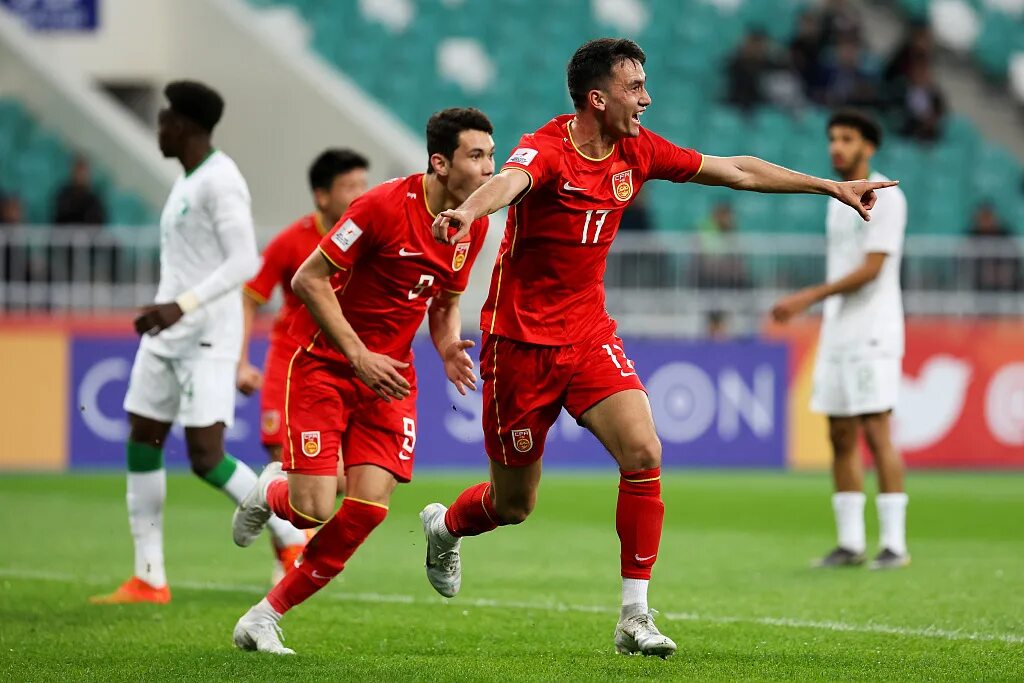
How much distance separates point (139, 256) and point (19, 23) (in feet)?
19.6

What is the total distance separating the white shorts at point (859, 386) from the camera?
31.5 ft

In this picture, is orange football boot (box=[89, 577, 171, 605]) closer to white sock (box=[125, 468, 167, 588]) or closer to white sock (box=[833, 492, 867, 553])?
white sock (box=[125, 468, 167, 588])

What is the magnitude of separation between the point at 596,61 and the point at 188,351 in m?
2.79

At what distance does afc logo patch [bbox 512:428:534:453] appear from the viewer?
6406mm

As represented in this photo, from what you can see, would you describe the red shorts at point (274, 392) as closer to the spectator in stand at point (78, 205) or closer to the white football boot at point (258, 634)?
the white football boot at point (258, 634)

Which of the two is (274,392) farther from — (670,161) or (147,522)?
(670,161)

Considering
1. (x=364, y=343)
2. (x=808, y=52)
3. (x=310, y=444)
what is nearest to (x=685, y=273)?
(x=808, y=52)

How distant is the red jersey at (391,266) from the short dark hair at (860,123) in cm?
357

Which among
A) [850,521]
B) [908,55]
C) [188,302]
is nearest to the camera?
[188,302]

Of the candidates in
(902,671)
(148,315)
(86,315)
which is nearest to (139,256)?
(86,315)

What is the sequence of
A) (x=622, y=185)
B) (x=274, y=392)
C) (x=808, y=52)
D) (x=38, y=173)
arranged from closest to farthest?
(x=622, y=185), (x=274, y=392), (x=38, y=173), (x=808, y=52)

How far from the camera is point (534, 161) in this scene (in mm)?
5965

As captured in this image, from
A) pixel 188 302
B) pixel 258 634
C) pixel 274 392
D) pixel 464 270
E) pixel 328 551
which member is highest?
pixel 464 270

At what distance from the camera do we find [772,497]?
46.2 ft
